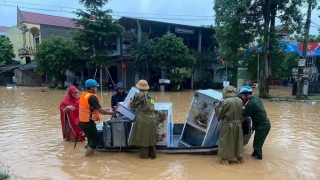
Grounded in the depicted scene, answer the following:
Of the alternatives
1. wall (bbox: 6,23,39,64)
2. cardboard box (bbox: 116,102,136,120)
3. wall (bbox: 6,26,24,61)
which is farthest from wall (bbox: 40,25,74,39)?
cardboard box (bbox: 116,102,136,120)

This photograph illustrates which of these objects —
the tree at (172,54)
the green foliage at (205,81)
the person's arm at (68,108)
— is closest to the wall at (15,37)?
the tree at (172,54)

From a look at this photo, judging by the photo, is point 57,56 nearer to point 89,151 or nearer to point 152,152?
point 89,151

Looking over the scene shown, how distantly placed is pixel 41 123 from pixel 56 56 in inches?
729

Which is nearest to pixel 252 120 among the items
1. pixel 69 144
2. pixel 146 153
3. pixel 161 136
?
pixel 161 136

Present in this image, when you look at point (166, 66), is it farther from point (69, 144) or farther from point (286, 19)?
point (69, 144)

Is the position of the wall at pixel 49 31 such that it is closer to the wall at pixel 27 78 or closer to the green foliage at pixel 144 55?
the wall at pixel 27 78

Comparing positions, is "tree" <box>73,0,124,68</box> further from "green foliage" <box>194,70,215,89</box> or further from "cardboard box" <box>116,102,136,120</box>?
"cardboard box" <box>116,102,136,120</box>

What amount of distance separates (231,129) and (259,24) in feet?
46.5

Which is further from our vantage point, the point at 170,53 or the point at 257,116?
the point at 170,53

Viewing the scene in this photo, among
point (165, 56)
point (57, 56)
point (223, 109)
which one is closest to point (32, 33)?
point (57, 56)

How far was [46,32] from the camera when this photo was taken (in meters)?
36.2

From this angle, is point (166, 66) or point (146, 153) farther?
point (166, 66)

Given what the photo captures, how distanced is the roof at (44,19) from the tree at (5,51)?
178 inches

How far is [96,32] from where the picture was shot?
23891 mm
